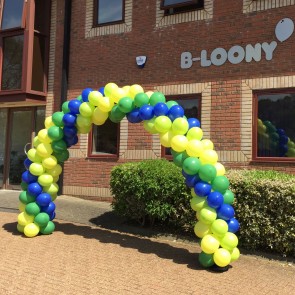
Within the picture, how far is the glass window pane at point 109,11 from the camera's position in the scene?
423 inches

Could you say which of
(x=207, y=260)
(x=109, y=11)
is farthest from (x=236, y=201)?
(x=109, y=11)

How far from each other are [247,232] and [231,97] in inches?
137

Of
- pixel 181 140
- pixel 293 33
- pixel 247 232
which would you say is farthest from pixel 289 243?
pixel 293 33

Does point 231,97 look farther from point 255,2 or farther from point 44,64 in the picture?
point 44,64

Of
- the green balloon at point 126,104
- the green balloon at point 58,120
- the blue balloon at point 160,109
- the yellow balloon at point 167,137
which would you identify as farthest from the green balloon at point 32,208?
the blue balloon at point 160,109

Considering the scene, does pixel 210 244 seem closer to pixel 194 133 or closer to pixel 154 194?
pixel 194 133

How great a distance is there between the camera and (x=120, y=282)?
16.2 ft

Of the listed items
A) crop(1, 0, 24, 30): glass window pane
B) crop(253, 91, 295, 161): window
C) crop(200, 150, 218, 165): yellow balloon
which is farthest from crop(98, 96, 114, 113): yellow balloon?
crop(1, 0, 24, 30): glass window pane

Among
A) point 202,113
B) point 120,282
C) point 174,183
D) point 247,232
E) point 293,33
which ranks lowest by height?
point 120,282

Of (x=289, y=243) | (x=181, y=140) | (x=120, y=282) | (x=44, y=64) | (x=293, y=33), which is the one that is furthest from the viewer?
(x=44, y=64)

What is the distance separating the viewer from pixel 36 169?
6.88m

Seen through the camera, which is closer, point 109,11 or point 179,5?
point 179,5

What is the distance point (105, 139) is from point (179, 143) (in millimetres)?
5195

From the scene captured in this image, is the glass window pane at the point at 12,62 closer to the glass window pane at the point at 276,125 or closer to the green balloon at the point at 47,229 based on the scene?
the green balloon at the point at 47,229
